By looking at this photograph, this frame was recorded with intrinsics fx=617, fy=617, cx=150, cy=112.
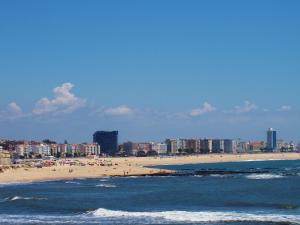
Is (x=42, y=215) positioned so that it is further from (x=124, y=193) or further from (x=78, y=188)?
(x=78, y=188)

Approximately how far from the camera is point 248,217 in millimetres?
36719

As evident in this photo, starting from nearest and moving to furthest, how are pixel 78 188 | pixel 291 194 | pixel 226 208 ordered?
pixel 226 208, pixel 291 194, pixel 78 188

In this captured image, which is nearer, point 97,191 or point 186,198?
point 186,198

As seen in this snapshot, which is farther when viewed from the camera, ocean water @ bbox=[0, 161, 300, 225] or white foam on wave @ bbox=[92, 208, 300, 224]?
ocean water @ bbox=[0, 161, 300, 225]

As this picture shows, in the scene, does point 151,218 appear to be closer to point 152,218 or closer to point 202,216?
point 152,218

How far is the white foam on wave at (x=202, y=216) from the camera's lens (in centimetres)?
3578

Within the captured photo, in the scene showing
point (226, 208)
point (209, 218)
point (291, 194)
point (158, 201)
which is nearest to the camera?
point (209, 218)

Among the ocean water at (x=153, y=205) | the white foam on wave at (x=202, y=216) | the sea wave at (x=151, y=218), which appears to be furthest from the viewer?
the ocean water at (x=153, y=205)

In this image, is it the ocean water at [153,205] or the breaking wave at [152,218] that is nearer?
the breaking wave at [152,218]

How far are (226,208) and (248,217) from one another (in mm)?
6381

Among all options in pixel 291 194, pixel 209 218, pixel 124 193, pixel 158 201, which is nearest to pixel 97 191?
pixel 124 193

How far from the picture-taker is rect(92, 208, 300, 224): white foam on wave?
35781mm

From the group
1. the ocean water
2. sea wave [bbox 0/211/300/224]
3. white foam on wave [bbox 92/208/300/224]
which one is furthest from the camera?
the ocean water

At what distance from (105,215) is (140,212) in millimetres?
2756
